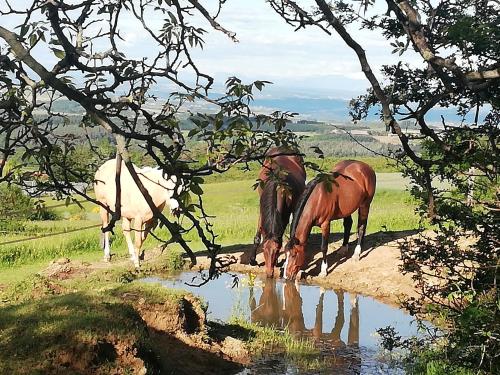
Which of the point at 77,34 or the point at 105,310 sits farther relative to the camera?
the point at 105,310

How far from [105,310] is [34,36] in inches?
162

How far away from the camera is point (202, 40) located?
3.28 m

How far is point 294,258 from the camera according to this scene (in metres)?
13.7

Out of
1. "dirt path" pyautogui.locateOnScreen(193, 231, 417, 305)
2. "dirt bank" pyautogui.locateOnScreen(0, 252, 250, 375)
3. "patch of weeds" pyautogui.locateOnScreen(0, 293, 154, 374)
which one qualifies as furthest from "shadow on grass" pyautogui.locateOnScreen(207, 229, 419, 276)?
"patch of weeds" pyautogui.locateOnScreen(0, 293, 154, 374)

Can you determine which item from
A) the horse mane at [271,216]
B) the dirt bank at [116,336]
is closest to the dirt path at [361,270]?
the horse mane at [271,216]

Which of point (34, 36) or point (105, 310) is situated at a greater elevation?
point (34, 36)

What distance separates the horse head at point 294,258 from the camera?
13562 millimetres

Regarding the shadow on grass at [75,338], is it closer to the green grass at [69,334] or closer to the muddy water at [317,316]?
the green grass at [69,334]

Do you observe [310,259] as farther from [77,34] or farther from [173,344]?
[77,34]

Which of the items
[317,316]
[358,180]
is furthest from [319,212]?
[317,316]

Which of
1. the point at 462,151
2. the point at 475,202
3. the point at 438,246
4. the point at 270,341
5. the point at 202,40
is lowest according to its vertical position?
the point at 270,341

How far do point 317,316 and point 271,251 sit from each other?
1938mm

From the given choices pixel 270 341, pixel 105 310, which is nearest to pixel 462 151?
pixel 105 310

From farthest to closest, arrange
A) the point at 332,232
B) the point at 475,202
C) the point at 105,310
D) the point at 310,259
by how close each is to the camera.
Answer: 1. the point at 332,232
2. the point at 310,259
3. the point at 105,310
4. the point at 475,202
